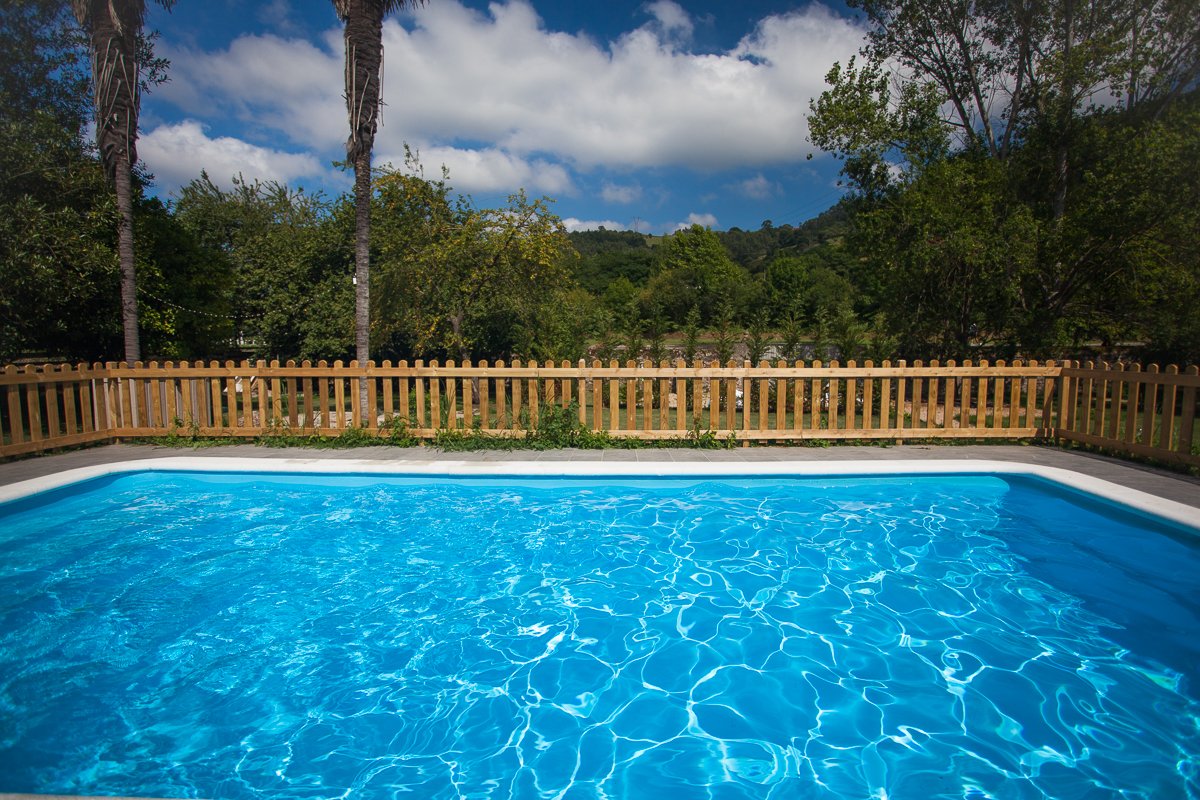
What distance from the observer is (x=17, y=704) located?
3.23m

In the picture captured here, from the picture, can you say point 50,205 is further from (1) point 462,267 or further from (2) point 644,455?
(2) point 644,455

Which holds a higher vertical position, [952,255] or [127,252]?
[952,255]

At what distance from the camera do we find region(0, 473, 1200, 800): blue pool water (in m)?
2.84

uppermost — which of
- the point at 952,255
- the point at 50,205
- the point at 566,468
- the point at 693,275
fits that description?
the point at 693,275

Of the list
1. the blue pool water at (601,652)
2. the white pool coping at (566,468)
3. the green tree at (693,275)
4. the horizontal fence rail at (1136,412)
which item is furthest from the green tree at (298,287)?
the green tree at (693,275)

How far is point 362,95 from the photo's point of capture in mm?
9844

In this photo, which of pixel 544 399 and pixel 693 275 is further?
pixel 693 275

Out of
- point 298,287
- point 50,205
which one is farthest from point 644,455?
point 298,287

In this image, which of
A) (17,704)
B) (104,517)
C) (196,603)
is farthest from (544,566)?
(104,517)

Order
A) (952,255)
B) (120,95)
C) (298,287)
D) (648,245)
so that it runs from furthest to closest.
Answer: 1. (648,245)
2. (298,287)
3. (952,255)
4. (120,95)

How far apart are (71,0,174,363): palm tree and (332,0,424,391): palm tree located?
10.5 feet

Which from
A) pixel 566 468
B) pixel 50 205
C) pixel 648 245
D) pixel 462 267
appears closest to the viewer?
pixel 566 468

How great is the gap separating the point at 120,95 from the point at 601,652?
11.6 metres

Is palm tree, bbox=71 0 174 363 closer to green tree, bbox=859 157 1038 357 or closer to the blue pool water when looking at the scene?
the blue pool water
